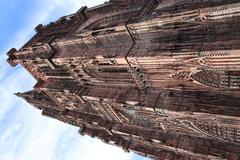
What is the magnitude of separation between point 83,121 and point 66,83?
5.76 metres

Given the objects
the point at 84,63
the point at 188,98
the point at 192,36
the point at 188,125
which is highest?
the point at 192,36

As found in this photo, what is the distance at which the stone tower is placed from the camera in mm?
21609

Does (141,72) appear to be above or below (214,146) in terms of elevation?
above

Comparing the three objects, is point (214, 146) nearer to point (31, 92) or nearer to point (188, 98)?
point (188, 98)

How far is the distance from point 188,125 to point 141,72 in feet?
17.0

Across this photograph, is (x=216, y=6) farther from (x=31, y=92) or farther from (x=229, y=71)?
(x=31, y=92)

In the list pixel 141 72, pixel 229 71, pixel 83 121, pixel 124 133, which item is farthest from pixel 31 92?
pixel 229 71

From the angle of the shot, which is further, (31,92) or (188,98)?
(31,92)

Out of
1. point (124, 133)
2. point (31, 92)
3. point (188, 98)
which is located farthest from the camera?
point (31, 92)

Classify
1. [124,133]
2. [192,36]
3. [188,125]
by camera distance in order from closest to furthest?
[192,36] → [188,125] → [124,133]

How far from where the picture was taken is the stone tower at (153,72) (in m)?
21.6

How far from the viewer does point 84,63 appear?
30828mm

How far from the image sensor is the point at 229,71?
69.2ft

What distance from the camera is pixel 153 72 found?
25.8 meters
